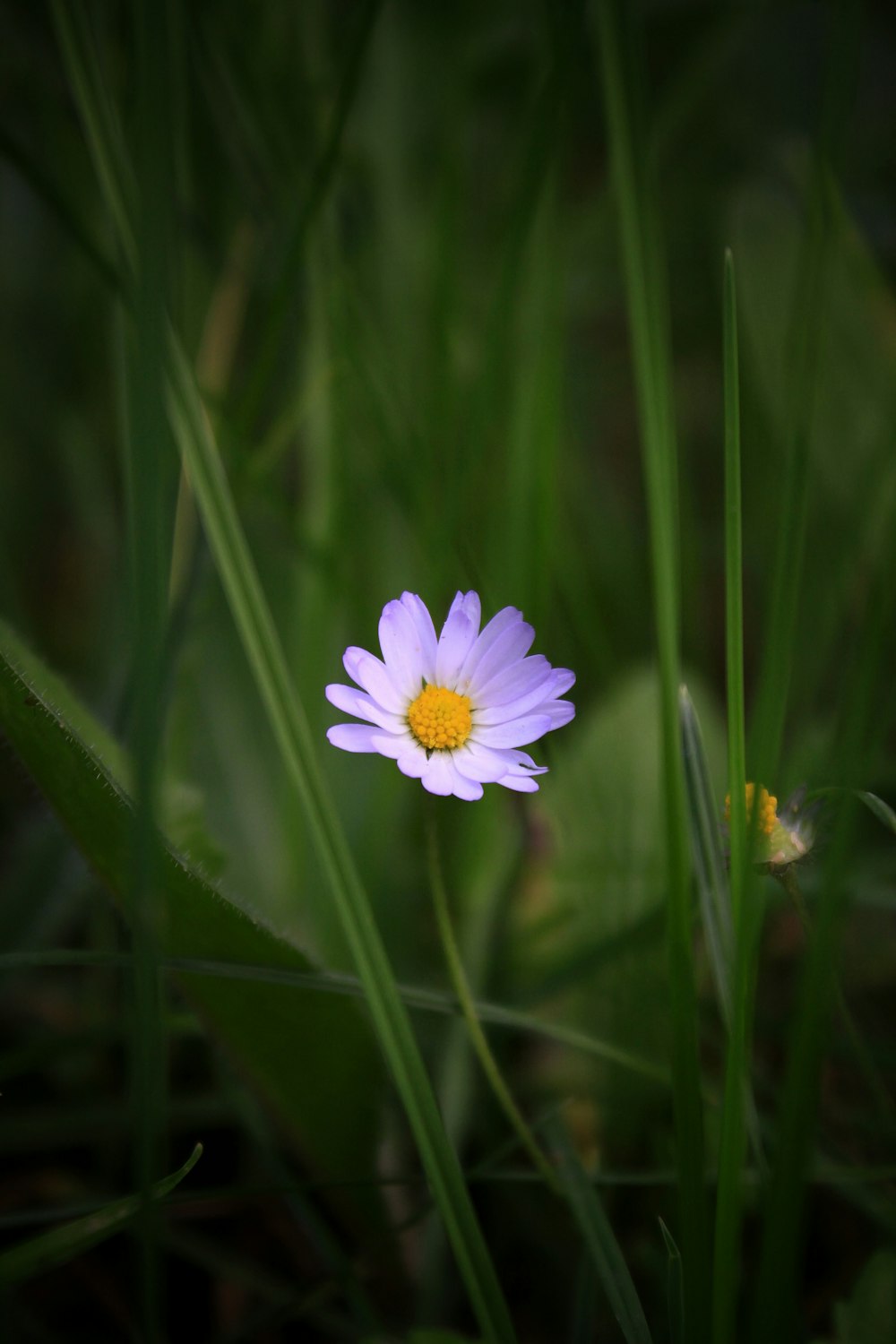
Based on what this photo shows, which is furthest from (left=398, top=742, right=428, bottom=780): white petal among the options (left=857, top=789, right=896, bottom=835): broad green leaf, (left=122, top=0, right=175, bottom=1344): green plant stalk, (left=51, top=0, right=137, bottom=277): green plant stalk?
(left=51, top=0, right=137, bottom=277): green plant stalk

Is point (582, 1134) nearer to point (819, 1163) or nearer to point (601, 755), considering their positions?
point (819, 1163)

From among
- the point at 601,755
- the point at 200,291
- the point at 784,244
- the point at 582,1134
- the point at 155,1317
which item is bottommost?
the point at 155,1317

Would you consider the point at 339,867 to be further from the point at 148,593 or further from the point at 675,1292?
the point at 675,1292

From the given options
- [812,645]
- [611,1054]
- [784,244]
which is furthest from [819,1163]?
[784,244]

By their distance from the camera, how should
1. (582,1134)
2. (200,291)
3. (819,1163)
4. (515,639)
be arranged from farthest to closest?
(200,291)
(582,1134)
(819,1163)
(515,639)

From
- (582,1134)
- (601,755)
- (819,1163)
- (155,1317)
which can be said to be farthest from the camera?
(601,755)

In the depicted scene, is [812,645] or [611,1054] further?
[812,645]

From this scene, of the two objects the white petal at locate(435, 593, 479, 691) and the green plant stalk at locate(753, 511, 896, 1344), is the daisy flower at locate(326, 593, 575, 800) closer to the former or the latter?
the white petal at locate(435, 593, 479, 691)

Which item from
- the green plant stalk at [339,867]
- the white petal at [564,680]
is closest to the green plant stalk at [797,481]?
the white petal at [564,680]
